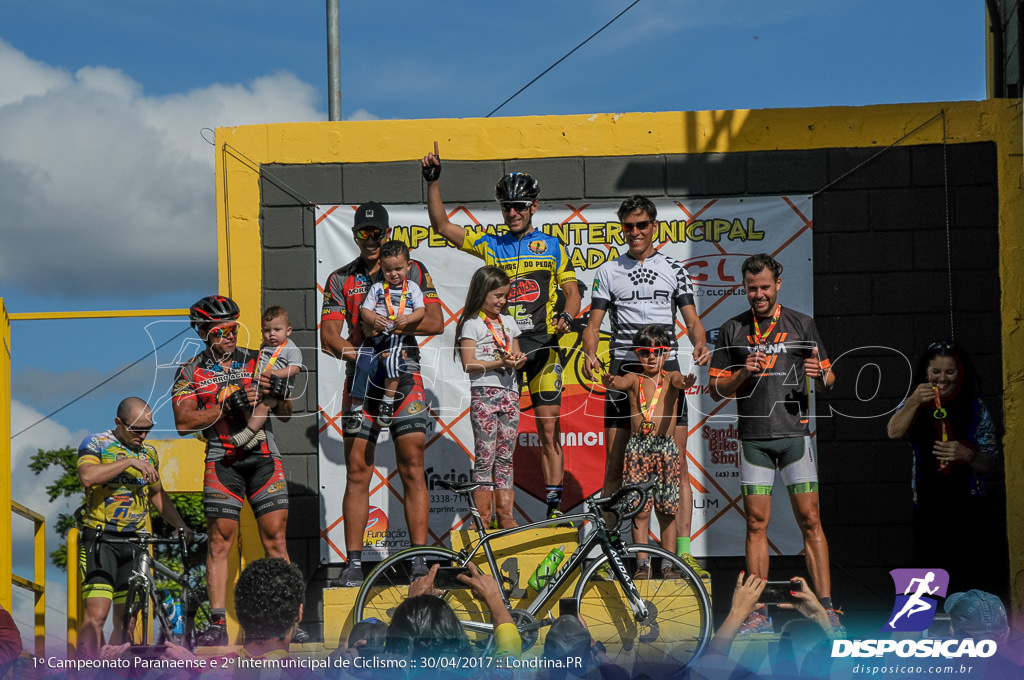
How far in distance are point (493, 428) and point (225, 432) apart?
165cm

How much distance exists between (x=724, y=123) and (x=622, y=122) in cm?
76

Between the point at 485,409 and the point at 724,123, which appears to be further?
the point at 724,123

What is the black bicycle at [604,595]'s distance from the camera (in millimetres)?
6012

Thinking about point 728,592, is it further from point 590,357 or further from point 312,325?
point 312,325

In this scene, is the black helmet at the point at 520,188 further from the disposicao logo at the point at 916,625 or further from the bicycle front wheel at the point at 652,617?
the disposicao logo at the point at 916,625

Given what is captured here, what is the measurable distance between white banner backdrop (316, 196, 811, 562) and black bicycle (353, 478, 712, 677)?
1220 millimetres

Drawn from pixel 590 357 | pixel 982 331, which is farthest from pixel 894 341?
pixel 590 357

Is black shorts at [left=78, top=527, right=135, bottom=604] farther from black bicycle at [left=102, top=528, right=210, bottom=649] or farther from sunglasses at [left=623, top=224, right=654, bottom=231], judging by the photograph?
sunglasses at [left=623, top=224, right=654, bottom=231]

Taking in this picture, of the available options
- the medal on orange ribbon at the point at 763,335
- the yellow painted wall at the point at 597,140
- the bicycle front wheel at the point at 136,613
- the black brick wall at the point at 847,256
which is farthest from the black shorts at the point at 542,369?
the bicycle front wheel at the point at 136,613

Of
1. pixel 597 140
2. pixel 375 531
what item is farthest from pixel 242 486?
pixel 597 140

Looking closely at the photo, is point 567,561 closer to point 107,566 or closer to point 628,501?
point 628,501

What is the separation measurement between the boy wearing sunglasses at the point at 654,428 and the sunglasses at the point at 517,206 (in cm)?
114

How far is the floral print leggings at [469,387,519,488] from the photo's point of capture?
6516 millimetres

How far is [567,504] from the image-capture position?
25.1ft
